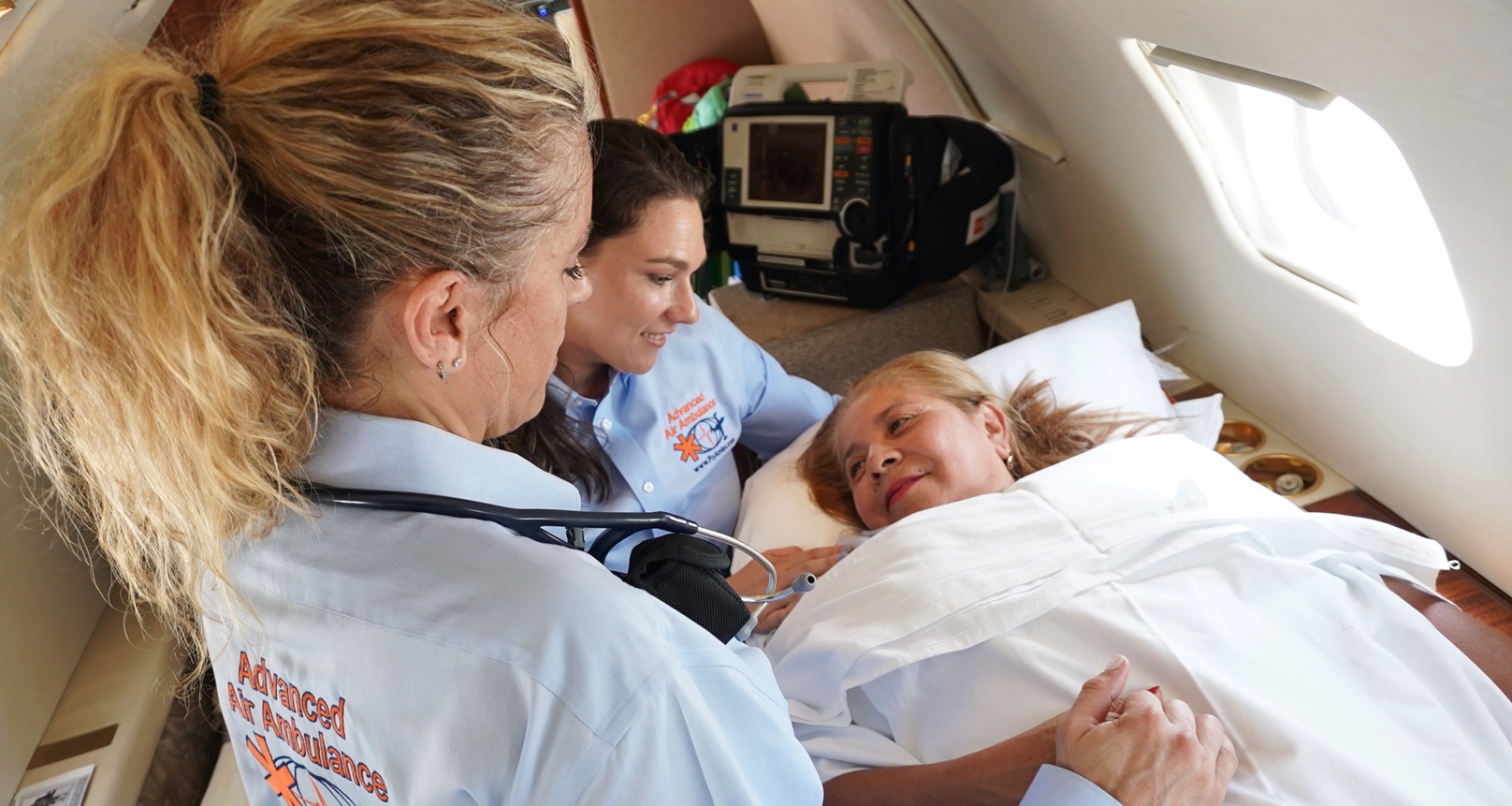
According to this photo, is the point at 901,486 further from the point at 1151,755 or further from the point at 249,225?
the point at 249,225

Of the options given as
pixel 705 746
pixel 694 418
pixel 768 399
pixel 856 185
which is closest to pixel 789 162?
pixel 856 185

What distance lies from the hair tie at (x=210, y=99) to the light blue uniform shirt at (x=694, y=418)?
1.02m

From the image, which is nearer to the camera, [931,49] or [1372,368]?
[1372,368]

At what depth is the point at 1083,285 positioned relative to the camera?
2762mm

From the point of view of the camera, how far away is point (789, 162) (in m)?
2.62

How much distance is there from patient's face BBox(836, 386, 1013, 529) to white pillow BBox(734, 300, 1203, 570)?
161mm

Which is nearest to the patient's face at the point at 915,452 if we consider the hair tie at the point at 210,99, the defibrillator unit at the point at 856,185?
the defibrillator unit at the point at 856,185

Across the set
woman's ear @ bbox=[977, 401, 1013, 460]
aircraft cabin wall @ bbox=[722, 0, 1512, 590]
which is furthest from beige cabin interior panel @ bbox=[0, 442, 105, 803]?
aircraft cabin wall @ bbox=[722, 0, 1512, 590]

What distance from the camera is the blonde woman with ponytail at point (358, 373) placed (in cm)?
83

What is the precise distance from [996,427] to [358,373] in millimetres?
1331

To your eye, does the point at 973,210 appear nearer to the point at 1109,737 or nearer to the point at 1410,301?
the point at 1410,301

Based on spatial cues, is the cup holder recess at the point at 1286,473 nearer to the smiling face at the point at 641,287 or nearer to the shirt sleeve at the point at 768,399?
the shirt sleeve at the point at 768,399

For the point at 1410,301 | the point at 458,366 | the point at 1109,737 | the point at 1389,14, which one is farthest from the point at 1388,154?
the point at 458,366

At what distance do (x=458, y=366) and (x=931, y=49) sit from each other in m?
2.31
